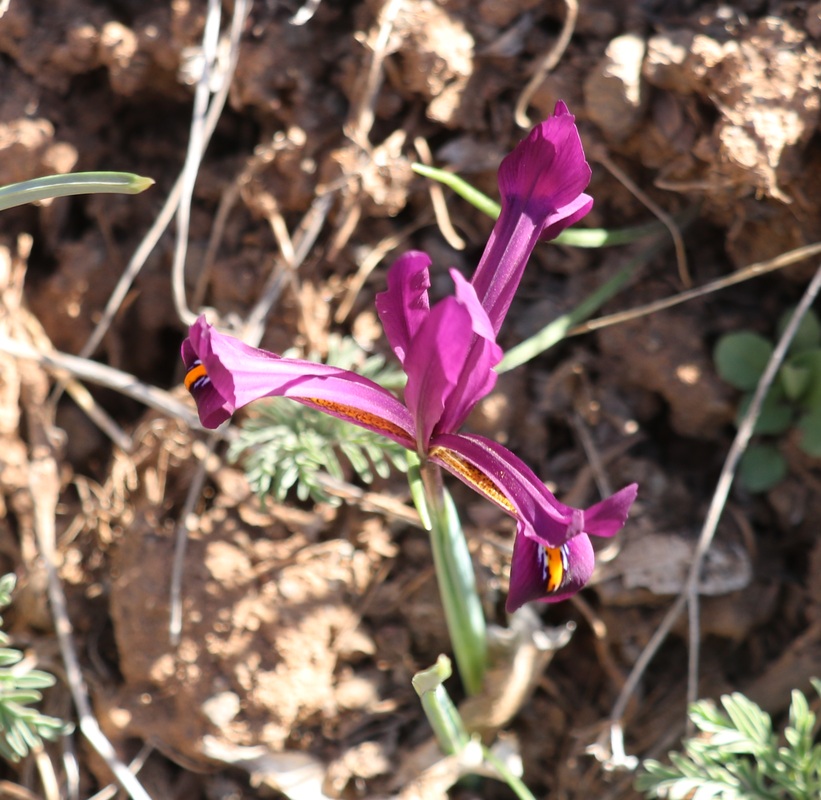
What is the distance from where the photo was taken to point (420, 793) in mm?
1966

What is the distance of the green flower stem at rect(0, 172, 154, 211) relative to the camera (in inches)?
58.5

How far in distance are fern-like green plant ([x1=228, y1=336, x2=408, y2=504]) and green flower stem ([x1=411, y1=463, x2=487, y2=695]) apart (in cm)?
16

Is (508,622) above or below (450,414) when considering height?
below

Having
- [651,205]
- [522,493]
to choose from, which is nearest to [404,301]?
[522,493]

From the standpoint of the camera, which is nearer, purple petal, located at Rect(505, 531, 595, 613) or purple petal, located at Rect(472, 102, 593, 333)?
purple petal, located at Rect(505, 531, 595, 613)

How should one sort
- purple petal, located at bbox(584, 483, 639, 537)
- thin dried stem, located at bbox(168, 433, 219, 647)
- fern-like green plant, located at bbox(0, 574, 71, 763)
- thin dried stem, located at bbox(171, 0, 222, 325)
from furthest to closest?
thin dried stem, located at bbox(171, 0, 222, 325), thin dried stem, located at bbox(168, 433, 219, 647), fern-like green plant, located at bbox(0, 574, 71, 763), purple petal, located at bbox(584, 483, 639, 537)

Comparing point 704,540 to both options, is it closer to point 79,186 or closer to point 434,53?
point 434,53

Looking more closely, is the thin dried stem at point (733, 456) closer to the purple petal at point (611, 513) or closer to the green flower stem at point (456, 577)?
the green flower stem at point (456, 577)

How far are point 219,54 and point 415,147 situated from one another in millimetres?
545

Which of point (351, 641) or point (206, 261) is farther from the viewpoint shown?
point (206, 261)

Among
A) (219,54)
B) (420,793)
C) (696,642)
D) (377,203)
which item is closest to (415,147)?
(377,203)

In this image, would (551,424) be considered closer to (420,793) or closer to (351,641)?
(351,641)

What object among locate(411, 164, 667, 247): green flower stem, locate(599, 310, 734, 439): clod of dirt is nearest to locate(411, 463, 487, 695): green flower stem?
locate(411, 164, 667, 247): green flower stem

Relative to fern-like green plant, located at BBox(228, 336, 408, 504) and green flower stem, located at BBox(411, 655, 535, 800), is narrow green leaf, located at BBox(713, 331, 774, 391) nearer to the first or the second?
fern-like green plant, located at BBox(228, 336, 408, 504)
